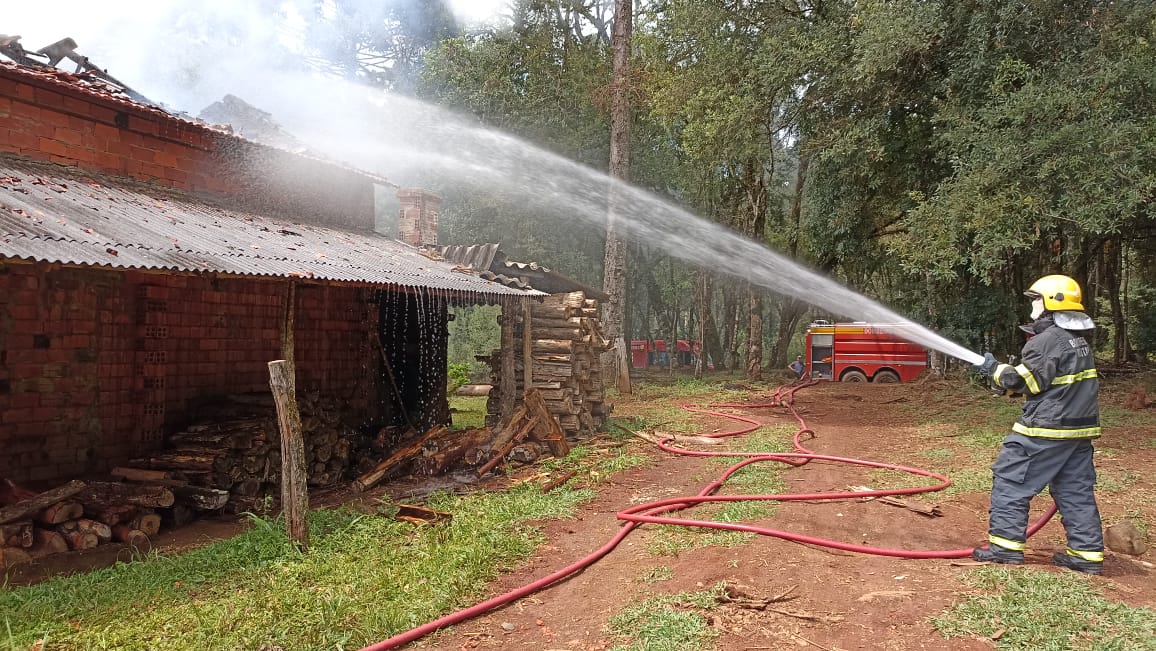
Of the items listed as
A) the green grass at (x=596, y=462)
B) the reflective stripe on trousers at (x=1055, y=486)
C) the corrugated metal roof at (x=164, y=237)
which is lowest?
the green grass at (x=596, y=462)

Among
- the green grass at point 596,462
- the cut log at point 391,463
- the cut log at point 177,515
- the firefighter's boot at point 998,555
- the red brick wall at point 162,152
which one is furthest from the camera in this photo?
the green grass at point 596,462

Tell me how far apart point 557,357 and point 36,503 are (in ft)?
24.2

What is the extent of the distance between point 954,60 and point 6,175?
47.7 feet

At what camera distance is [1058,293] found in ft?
17.2

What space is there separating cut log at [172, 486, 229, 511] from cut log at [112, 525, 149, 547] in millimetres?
719

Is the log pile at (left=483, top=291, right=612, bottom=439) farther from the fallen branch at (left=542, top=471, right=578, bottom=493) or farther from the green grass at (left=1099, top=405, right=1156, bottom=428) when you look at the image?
the green grass at (left=1099, top=405, right=1156, bottom=428)

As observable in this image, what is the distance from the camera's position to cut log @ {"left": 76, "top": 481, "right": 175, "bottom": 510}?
22.2 ft

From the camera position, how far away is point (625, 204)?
19.9m

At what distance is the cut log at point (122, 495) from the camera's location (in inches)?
267

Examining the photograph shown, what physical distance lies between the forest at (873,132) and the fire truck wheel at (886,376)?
182 centimetres

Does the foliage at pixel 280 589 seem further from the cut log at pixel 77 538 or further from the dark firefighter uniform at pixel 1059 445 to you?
the dark firefighter uniform at pixel 1059 445

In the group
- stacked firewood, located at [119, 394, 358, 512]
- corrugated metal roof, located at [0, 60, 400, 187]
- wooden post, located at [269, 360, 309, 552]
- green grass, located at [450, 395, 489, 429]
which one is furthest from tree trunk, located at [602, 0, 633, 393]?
wooden post, located at [269, 360, 309, 552]

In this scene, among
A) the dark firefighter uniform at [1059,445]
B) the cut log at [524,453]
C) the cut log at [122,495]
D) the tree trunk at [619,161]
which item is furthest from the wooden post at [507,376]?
the dark firefighter uniform at [1059,445]

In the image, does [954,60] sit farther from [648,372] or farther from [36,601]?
[648,372]
